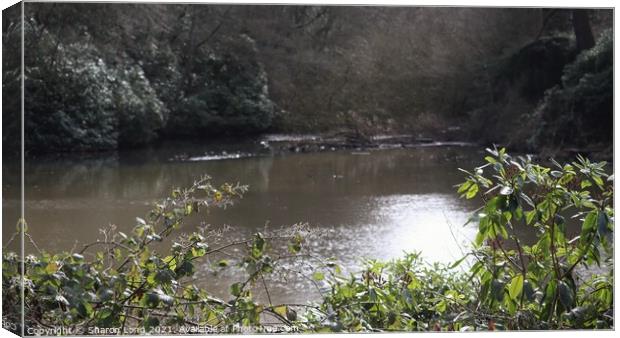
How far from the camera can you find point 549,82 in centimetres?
511

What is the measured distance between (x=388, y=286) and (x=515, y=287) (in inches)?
17.7

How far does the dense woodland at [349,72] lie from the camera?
463 centimetres

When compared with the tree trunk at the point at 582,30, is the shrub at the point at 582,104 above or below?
below

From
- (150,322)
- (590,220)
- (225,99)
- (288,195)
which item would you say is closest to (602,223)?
(590,220)

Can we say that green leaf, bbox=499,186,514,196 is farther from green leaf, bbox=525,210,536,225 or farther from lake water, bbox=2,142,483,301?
lake water, bbox=2,142,483,301

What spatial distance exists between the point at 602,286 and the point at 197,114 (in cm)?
296

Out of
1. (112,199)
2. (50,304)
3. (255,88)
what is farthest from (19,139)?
(255,88)

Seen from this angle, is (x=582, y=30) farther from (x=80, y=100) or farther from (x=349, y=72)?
(x=80, y=100)

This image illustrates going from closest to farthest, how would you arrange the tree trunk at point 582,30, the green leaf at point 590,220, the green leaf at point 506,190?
the green leaf at point 506,190, the green leaf at point 590,220, the tree trunk at point 582,30

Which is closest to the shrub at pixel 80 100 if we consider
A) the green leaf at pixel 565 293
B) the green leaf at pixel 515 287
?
the green leaf at pixel 515 287

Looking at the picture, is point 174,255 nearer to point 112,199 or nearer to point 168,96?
point 112,199

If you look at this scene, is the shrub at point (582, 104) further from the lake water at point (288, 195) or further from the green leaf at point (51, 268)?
the green leaf at point (51, 268)

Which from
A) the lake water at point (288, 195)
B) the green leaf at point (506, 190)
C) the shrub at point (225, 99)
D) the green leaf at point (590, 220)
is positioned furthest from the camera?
the shrub at point (225, 99)

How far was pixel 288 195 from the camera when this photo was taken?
492 cm
